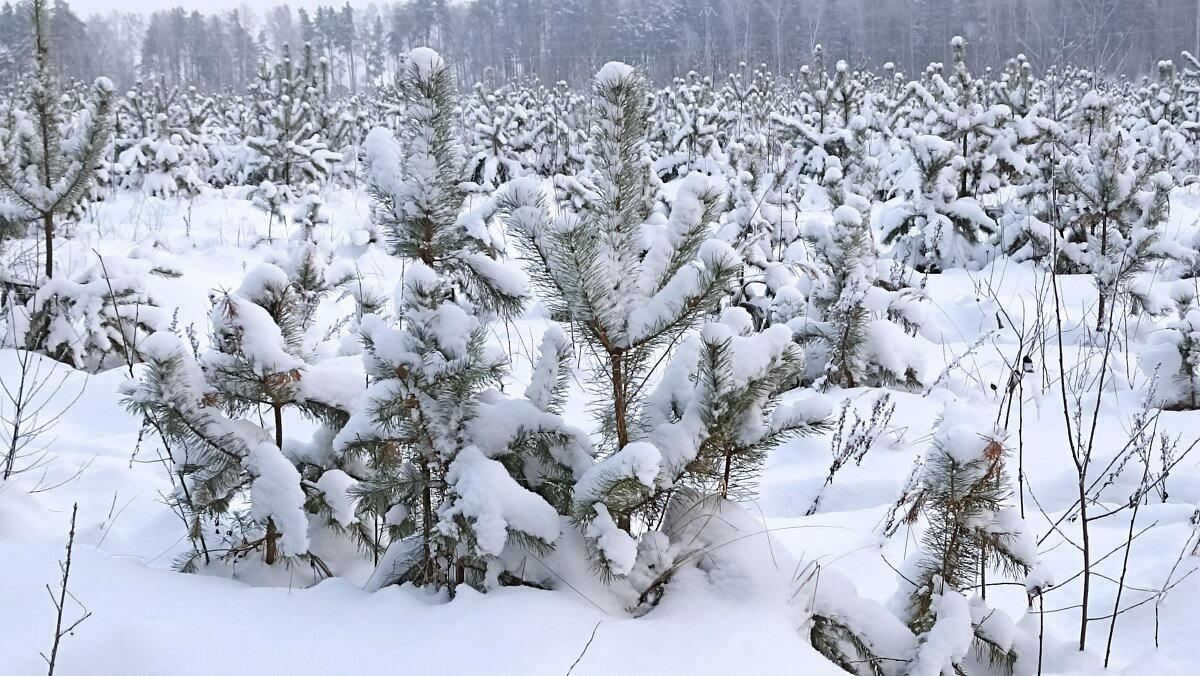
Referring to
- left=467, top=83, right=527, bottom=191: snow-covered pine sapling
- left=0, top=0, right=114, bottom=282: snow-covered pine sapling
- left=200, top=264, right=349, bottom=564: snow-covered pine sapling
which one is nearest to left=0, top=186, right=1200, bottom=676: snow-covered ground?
left=200, top=264, right=349, bottom=564: snow-covered pine sapling

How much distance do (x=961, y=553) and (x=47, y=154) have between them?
15.7 feet

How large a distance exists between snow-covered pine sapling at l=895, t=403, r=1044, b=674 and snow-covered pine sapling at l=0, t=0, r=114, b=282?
4.53 meters

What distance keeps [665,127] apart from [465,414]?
1500cm

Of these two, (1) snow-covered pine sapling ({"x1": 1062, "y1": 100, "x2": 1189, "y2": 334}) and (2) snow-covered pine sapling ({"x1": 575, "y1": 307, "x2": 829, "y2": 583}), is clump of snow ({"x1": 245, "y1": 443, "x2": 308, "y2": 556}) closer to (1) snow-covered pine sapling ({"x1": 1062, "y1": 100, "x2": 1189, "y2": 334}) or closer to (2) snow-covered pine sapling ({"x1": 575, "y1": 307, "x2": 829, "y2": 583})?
(2) snow-covered pine sapling ({"x1": 575, "y1": 307, "x2": 829, "y2": 583})

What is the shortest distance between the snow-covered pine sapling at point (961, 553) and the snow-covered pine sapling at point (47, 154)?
14.9ft

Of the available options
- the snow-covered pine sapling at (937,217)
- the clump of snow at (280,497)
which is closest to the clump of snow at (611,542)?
the clump of snow at (280,497)

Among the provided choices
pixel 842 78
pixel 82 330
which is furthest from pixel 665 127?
pixel 82 330

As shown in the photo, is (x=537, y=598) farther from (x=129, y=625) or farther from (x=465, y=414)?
(x=129, y=625)

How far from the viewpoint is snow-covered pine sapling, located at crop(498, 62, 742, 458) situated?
1763 mm

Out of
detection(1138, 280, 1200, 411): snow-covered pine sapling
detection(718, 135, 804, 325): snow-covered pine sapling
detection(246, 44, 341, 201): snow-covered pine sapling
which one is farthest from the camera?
detection(246, 44, 341, 201): snow-covered pine sapling

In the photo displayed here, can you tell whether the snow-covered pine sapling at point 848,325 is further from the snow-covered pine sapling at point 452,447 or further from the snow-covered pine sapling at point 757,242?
the snow-covered pine sapling at point 452,447

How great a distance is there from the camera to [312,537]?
2225mm

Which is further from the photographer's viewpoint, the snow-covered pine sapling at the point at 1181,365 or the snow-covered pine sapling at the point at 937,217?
the snow-covered pine sapling at the point at 937,217

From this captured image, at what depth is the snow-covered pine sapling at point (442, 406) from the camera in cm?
184
